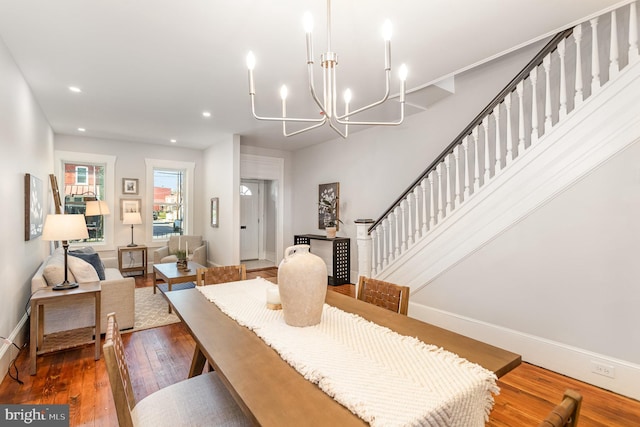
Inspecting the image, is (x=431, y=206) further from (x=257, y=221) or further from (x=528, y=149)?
(x=257, y=221)

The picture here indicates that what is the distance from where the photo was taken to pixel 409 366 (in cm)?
114

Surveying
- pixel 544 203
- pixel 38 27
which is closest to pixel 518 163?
pixel 544 203

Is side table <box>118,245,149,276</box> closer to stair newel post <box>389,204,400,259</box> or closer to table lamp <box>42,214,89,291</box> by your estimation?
table lamp <box>42,214,89,291</box>

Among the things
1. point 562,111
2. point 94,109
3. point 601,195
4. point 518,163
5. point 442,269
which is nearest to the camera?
point 601,195

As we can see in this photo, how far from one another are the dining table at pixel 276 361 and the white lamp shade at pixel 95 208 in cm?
459

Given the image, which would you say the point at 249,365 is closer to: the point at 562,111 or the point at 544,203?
the point at 544,203

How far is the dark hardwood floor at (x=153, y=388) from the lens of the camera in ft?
6.30

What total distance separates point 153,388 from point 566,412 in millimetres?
2535

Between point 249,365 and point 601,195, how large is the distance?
8.72 ft

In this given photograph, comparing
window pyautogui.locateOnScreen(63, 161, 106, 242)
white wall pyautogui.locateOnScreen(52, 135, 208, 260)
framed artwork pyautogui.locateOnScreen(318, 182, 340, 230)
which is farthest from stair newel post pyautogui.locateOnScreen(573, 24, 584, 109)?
window pyautogui.locateOnScreen(63, 161, 106, 242)

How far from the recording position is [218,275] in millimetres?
2557

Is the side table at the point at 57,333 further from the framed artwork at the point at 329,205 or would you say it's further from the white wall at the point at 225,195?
the framed artwork at the point at 329,205

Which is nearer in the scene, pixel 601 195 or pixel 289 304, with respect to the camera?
pixel 289 304

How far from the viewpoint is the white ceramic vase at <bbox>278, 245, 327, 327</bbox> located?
147cm
